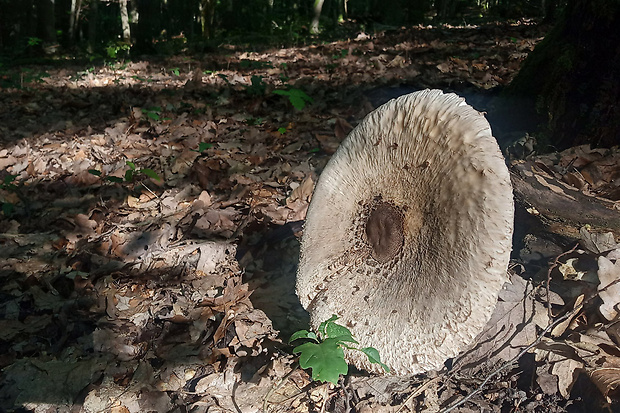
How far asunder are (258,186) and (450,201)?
2.34m

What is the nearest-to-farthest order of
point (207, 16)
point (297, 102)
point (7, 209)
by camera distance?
point (7, 209) < point (297, 102) < point (207, 16)

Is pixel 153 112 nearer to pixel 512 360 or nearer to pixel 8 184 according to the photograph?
pixel 8 184

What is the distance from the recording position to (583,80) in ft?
9.84

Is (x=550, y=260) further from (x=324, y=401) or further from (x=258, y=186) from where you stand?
(x=258, y=186)

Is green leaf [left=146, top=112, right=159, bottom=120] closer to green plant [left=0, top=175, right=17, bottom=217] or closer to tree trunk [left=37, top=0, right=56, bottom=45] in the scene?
green plant [left=0, top=175, right=17, bottom=217]

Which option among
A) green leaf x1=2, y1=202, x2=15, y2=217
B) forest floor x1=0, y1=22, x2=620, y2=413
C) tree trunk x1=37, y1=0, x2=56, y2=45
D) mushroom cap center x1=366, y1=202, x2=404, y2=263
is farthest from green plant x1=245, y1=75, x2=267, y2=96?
tree trunk x1=37, y1=0, x2=56, y2=45

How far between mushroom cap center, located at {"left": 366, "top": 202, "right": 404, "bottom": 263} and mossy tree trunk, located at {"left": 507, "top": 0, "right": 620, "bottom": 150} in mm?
1734

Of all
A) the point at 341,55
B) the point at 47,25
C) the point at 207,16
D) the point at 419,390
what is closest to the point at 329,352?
the point at 419,390

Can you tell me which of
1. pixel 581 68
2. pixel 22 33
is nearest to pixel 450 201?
pixel 581 68

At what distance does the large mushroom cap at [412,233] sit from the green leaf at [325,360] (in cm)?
20

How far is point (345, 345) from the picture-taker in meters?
1.95

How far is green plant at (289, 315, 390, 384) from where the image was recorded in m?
1.79

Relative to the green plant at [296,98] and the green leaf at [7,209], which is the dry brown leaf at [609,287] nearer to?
the green plant at [296,98]

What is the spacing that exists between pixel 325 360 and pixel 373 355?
0.82 feet
